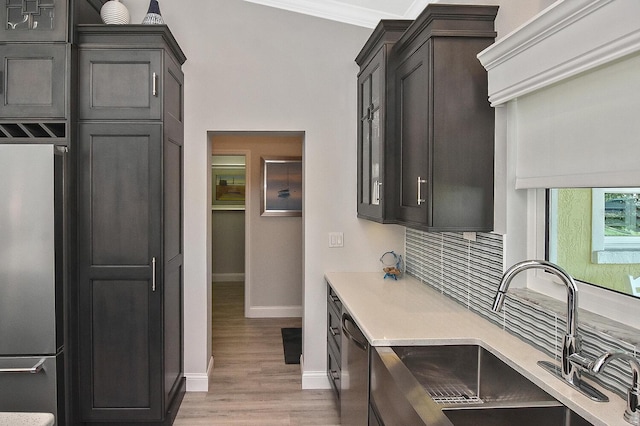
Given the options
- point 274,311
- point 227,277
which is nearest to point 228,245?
point 227,277

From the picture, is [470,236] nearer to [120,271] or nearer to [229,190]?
[120,271]

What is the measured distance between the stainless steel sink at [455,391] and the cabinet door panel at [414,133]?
0.63 m

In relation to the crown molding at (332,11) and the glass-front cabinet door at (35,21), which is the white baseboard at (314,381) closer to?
the crown molding at (332,11)

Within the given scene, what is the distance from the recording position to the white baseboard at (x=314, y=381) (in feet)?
12.0

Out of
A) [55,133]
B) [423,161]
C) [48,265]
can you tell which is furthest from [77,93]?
[423,161]

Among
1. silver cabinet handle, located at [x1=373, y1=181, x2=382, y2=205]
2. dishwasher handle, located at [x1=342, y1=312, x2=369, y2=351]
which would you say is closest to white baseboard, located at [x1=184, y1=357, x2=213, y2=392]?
dishwasher handle, located at [x1=342, y1=312, x2=369, y2=351]

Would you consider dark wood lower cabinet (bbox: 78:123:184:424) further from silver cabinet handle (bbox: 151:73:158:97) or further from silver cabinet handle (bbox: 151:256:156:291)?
silver cabinet handle (bbox: 151:73:158:97)

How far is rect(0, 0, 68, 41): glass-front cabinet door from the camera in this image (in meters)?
2.75

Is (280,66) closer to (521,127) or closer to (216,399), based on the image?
(521,127)

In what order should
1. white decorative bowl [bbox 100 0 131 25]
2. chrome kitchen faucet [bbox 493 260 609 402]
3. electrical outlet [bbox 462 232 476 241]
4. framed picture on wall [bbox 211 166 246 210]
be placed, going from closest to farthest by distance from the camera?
1. chrome kitchen faucet [bbox 493 260 609 402]
2. electrical outlet [bbox 462 232 476 241]
3. white decorative bowl [bbox 100 0 131 25]
4. framed picture on wall [bbox 211 166 246 210]

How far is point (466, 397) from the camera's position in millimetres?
1882

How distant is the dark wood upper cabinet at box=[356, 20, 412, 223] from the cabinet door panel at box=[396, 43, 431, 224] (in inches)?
3.2

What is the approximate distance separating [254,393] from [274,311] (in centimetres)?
223

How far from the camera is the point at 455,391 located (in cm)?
190
